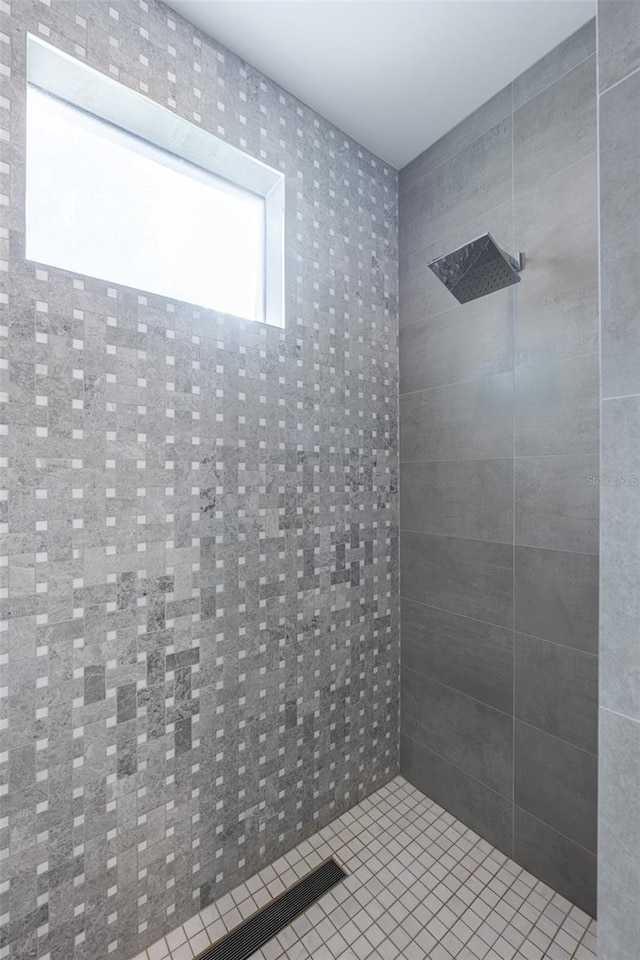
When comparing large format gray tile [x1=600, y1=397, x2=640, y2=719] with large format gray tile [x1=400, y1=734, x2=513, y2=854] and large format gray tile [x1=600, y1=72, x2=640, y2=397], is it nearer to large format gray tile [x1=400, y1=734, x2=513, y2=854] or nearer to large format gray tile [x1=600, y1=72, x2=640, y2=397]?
large format gray tile [x1=600, y1=72, x2=640, y2=397]

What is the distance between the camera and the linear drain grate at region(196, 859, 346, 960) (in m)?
1.13

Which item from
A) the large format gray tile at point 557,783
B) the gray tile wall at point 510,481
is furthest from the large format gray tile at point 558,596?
the large format gray tile at point 557,783

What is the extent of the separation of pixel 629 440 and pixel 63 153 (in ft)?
4.62

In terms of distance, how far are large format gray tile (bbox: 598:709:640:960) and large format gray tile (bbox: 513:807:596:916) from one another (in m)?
0.81

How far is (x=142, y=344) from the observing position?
1.14 meters

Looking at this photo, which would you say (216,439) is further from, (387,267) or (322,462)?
(387,267)

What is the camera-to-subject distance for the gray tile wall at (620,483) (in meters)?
0.58

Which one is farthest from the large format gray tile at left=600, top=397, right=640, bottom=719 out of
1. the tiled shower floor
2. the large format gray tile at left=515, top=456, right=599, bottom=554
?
the tiled shower floor

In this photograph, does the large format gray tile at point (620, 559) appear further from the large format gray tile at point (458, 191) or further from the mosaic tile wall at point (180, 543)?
the large format gray tile at point (458, 191)

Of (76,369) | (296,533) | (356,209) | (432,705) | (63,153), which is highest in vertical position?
(356,209)

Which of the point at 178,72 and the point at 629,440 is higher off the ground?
the point at 178,72

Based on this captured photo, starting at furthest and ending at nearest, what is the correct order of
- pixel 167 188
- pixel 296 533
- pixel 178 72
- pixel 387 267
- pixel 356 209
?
1. pixel 387 267
2. pixel 356 209
3. pixel 296 533
4. pixel 167 188
5. pixel 178 72

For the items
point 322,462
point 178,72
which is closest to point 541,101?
point 178,72

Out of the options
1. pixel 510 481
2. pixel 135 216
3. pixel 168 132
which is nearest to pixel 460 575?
pixel 510 481
